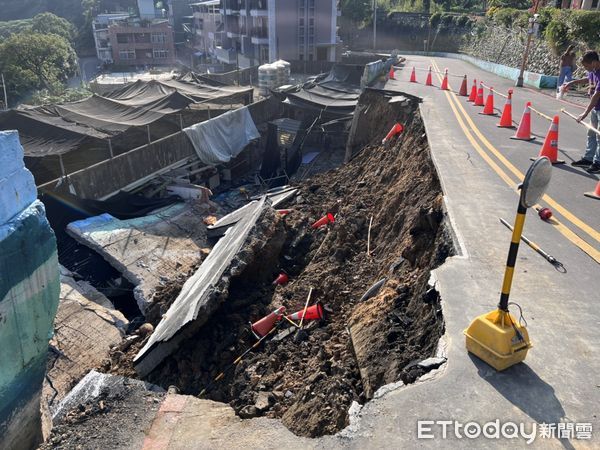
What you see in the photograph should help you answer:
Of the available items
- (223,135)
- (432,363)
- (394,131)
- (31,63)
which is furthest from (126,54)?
(432,363)

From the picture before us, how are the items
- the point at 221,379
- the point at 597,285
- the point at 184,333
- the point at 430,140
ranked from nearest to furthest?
the point at 597,285 → the point at 221,379 → the point at 184,333 → the point at 430,140

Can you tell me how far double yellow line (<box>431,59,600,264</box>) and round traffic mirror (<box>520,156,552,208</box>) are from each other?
2.55 meters

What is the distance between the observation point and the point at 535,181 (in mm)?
3082

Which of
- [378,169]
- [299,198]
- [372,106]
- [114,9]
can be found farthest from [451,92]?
[114,9]

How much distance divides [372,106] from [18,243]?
12780 mm

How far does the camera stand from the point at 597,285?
4.59 metres

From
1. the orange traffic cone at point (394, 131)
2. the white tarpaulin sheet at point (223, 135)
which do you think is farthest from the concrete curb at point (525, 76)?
the white tarpaulin sheet at point (223, 135)

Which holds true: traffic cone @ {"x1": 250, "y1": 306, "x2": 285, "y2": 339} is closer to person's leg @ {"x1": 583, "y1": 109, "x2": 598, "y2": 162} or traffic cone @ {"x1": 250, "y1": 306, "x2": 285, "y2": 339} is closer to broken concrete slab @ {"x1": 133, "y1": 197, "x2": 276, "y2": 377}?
broken concrete slab @ {"x1": 133, "y1": 197, "x2": 276, "y2": 377}

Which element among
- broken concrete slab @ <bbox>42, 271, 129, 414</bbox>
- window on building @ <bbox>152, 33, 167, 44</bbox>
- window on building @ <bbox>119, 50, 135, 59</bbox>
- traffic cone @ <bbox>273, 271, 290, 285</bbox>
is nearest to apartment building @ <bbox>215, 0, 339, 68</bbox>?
window on building @ <bbox>152, 33, 167, 44</bbox>

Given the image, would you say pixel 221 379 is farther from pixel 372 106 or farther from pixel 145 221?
pixel 372 106

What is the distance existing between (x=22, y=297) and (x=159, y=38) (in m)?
71.2

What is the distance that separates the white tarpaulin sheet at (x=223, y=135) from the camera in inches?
695

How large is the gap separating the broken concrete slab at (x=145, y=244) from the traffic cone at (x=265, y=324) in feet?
12.6

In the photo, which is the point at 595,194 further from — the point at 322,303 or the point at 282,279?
the point at 282,279
